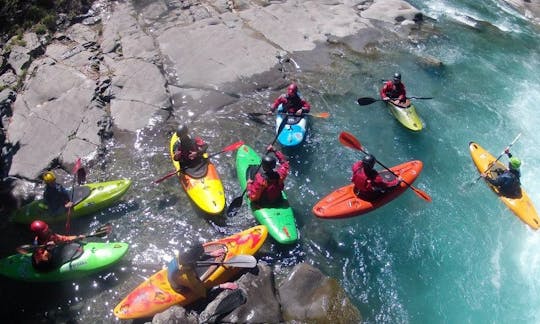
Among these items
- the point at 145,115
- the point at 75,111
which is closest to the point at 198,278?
the point at 145,115

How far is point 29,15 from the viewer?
1266 cm

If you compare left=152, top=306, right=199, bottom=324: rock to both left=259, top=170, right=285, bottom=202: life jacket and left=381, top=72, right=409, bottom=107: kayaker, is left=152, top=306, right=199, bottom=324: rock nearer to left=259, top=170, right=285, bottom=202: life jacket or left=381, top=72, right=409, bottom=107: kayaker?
left=259, top=170, right=285, bottom=202: life jacket

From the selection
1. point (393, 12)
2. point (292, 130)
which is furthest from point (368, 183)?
point (393, 12)

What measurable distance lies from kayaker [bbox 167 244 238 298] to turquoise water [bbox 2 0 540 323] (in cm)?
114

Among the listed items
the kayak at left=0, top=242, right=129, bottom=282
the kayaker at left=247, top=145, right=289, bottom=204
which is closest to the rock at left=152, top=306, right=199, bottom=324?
the kayak at left=0, top=242, right=129, bottom=282

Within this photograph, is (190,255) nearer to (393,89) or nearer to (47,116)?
(47,116)

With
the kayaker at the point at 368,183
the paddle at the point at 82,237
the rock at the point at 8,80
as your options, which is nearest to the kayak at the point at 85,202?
the paddle at the point at 82,237

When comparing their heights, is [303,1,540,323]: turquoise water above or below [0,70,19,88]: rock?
below

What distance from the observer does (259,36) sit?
13195 millimetres

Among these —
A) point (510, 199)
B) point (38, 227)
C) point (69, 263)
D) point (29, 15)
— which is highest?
point (29, 15)

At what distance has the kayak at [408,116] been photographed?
10.6 meters

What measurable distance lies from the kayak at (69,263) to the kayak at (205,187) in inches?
64.4

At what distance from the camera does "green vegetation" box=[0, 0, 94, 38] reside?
489 inches

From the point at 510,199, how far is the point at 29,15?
13.8 m
